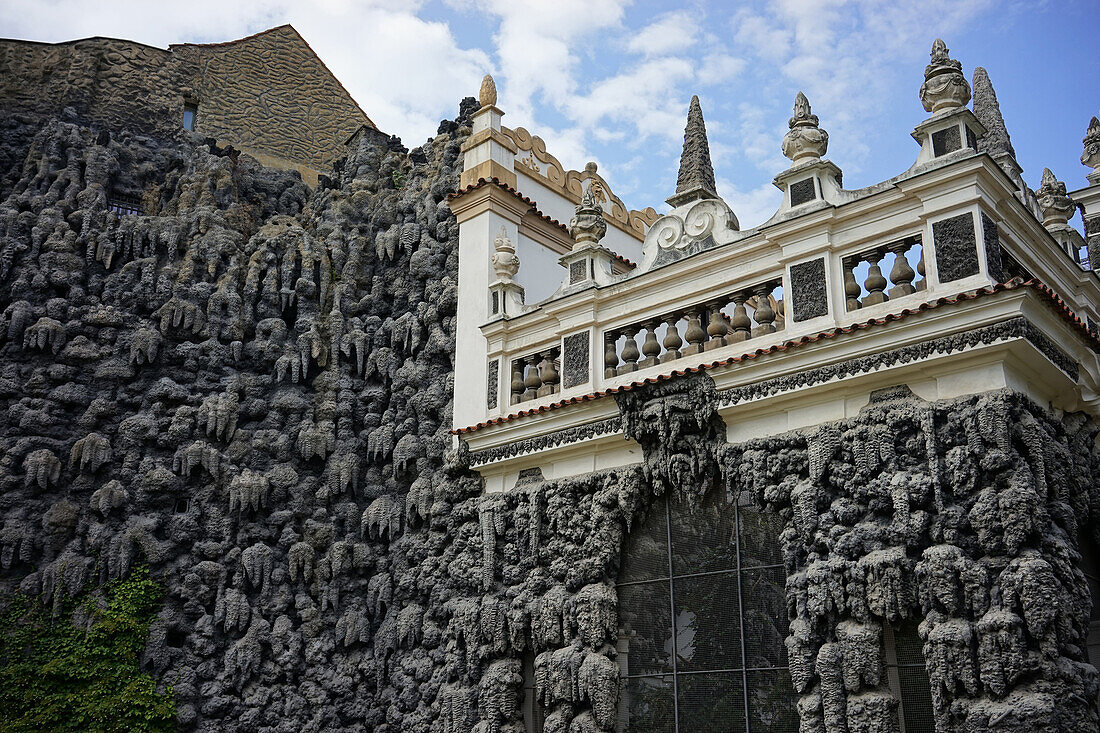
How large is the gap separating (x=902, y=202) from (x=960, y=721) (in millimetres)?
4945

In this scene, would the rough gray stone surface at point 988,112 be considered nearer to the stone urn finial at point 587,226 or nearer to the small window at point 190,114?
the stone urn finial at point 587,226

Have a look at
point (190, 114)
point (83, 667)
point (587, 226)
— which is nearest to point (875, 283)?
point (587, 226)

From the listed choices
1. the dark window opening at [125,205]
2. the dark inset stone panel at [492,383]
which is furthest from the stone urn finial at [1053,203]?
the dark window opening at [125,205]

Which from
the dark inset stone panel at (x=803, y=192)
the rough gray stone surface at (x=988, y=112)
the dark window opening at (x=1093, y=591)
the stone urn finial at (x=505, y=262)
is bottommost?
the dark window opening at (x=1093, y=591)

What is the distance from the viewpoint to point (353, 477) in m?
14.3

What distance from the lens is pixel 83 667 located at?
1245 cm

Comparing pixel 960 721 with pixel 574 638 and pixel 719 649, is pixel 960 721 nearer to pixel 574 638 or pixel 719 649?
pixel 719 649

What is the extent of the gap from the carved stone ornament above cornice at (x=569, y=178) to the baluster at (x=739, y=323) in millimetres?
5504

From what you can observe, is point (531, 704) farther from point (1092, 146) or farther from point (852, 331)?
point (1092, 146)

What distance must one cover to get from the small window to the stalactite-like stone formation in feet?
55.3

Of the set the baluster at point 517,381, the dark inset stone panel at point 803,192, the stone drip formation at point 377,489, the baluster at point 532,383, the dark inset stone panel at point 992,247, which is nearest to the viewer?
the stone drip formation at point 377,489

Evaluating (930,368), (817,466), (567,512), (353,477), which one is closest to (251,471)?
(353,477)

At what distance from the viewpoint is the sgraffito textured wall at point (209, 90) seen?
19.6 meters

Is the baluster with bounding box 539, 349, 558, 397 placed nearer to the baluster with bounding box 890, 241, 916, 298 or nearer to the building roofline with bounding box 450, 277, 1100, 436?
the building roofline with bounding box 450, 277, 1100, 436
